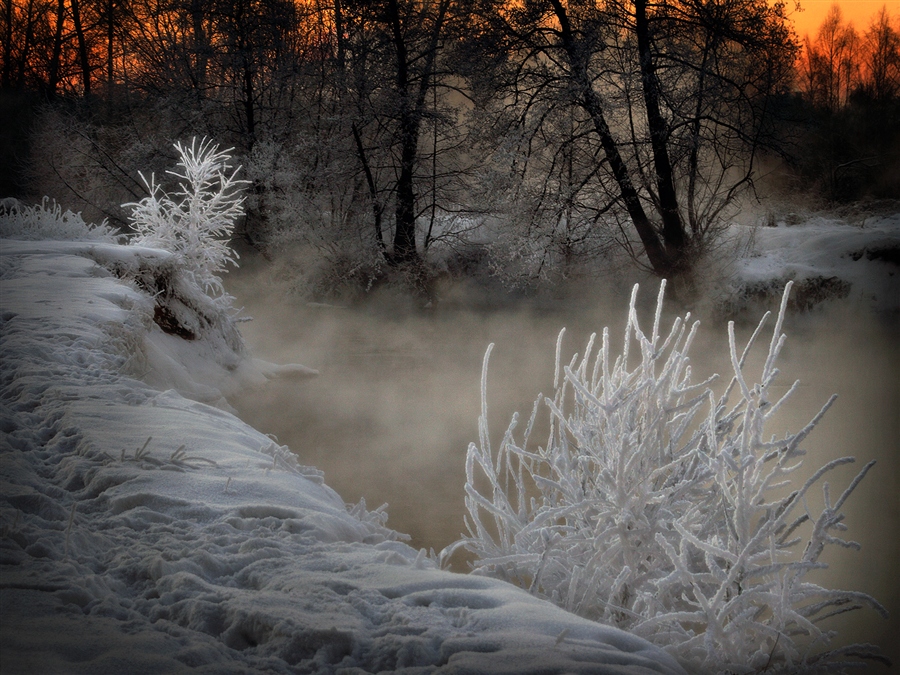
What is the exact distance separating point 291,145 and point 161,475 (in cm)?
1593

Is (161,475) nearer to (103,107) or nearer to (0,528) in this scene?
(0,528)

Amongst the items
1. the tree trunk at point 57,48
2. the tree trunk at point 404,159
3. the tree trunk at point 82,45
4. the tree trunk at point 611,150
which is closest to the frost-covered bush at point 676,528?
the tree trunk at point 611,150

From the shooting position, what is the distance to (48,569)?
2156 mm

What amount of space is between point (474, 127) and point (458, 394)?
880 cm

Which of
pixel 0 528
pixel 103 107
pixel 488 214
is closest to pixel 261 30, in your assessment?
pixel 103 107

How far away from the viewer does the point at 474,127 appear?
16.1 metres

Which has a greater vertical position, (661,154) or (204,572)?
(661,154)

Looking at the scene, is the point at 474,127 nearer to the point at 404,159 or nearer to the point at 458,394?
the point at 404,159

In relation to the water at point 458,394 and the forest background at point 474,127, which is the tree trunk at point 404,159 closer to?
the forest background at point 474,127

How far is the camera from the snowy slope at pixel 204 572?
1.89 m

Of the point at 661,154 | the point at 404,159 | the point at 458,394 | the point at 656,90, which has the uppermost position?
the point at 656,90

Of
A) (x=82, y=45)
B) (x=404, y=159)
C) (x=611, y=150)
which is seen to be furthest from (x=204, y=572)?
(x=82, y=45)

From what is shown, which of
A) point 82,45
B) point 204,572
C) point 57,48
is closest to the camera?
point 204,572

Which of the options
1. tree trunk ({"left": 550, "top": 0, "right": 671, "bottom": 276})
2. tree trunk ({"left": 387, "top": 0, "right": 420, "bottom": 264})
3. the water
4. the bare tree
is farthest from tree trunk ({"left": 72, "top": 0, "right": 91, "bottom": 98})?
tree trunk ({"left": 550, "top": 0, "right": 671, "bottom": 276})
